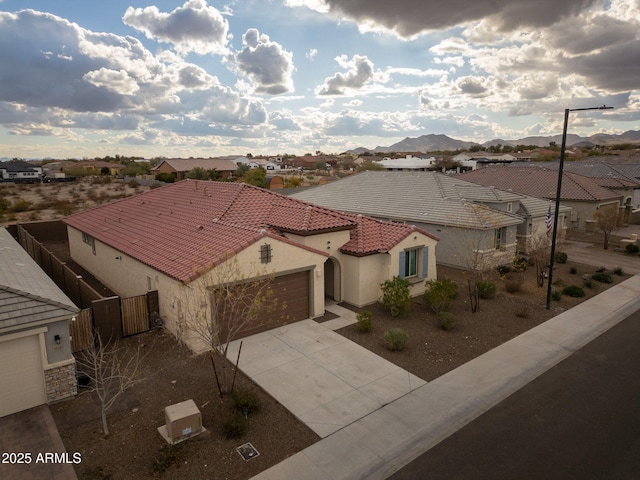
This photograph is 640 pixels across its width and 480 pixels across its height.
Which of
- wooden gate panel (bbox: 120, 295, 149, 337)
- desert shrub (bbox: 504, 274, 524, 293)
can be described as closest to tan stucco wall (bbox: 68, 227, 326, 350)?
wooden gate panel (bbox: 120, 295, 149, 337)

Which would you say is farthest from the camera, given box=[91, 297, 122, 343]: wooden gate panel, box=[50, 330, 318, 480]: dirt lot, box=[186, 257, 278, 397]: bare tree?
box=[91, 297, 122, 343]: wooden gate panel

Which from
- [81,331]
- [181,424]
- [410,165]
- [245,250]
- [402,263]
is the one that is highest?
[245,250]

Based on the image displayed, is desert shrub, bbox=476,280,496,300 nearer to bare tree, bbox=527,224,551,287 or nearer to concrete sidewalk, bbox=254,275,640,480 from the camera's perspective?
concrete sidewalk, bbox=254,275,640,480

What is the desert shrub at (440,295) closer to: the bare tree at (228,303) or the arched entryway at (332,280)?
the arched entryway at (332,280)

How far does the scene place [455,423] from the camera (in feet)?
35.8

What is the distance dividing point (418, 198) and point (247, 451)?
2493 cm

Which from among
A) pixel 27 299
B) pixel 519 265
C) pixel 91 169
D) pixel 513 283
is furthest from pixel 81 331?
pixel 91 169

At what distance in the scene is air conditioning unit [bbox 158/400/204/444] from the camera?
9859 mm

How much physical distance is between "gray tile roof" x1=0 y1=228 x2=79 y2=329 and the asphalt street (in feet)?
31.7

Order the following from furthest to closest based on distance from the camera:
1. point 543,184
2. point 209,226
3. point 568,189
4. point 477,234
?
1. point 543,184
2. point 568,189
3. point 477,234
4. point 209,226

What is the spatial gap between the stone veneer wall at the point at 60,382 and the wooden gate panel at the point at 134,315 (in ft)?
12.6

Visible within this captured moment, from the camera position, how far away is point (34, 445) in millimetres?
9906

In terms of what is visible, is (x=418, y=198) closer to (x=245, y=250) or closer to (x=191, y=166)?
(x=245, y=250)

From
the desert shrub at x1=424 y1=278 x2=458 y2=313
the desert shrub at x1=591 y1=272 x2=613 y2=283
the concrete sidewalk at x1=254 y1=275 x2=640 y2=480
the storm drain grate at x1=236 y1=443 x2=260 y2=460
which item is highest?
the desert shrub at x1=424 y1=278 x2=458 y2=313
